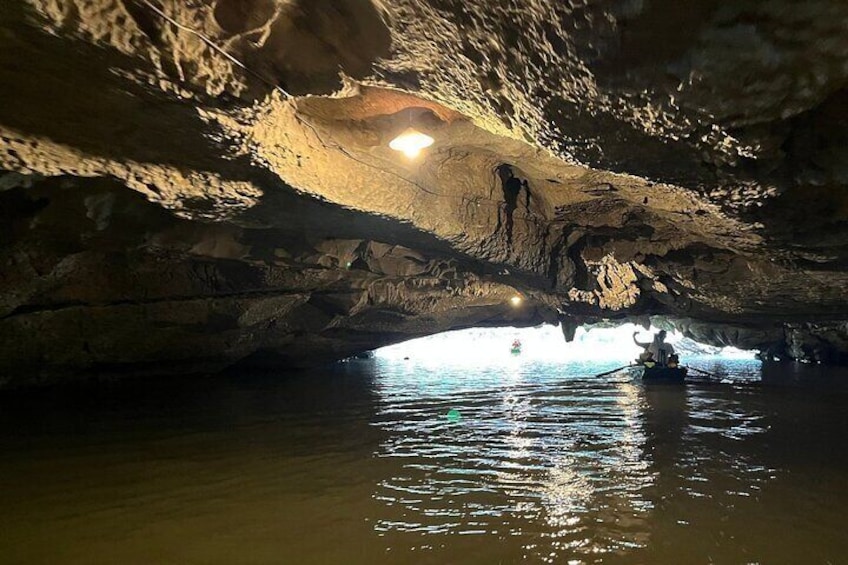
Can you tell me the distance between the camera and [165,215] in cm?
604

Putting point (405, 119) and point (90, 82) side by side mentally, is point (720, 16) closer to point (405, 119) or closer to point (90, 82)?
point (405, 119)

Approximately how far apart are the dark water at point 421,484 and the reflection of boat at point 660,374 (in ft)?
14.6

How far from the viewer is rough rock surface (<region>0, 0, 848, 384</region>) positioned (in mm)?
2377

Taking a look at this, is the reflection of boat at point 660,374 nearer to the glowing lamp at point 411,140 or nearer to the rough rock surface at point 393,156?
the rough rock surface at point 393,156

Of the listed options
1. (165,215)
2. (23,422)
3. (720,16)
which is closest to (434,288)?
(165,215)

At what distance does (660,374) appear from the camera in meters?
13.0

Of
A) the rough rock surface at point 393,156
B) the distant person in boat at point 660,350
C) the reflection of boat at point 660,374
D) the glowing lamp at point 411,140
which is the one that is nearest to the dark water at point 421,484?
the rough rock surface at point 393,156

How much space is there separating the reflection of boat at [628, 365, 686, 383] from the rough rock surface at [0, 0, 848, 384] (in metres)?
3.38

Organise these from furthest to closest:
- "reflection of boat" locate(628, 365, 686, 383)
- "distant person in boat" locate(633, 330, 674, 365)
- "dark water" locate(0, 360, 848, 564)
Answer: "distant person in boat" locate(633, 330, 674, 365) < "reflection of boat" locate(628, 365, 686, 383) < "dark water" locate(0, 360, 848, 564)

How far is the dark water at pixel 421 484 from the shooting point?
3.00 m

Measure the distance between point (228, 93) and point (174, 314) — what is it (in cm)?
755

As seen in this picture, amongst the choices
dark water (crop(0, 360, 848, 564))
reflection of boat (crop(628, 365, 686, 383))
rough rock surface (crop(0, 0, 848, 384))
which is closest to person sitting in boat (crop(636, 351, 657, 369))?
reflection of boat (crop(628, 365, 686, 383))

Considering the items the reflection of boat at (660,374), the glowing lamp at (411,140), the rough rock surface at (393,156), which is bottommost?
the reflection of boat at (660,374)

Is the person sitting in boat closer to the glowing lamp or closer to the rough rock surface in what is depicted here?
the rough rock surface
